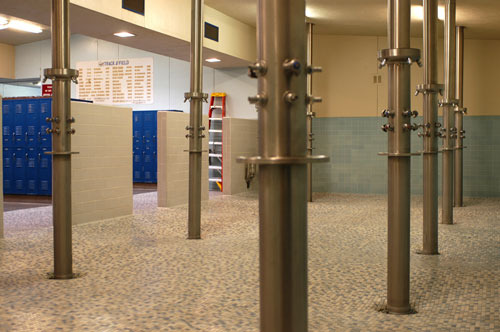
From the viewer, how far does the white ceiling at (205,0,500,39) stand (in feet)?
25.1

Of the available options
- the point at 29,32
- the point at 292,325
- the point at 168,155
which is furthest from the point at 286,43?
the point at 29,32

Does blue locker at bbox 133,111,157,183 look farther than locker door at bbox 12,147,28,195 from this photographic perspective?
A: Yes

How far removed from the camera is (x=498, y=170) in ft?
33.0

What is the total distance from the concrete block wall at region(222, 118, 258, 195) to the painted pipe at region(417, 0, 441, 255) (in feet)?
18.5

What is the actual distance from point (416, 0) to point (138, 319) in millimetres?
5862

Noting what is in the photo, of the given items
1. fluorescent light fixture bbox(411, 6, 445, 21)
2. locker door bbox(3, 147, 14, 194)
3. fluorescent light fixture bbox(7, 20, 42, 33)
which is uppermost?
fluorescent light fixture bbox(7, 20, 42, 33)

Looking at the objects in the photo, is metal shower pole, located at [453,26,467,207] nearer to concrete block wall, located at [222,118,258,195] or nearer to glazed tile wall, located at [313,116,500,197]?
glazed tile wall, located at [313,116,500,197]

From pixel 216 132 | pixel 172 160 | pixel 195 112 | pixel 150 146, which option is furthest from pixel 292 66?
pixel 150 146

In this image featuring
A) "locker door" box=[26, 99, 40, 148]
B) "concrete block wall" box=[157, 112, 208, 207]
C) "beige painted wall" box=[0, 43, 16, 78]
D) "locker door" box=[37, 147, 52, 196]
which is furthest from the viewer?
"beige painted wall" box=[0, 43, 16, 78]

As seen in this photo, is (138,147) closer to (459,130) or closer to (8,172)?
(8,172)

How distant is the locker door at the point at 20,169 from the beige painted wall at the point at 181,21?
3.72 meters

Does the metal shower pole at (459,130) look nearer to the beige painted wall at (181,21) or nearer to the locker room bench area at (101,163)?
the beige painted wall at (181,21)

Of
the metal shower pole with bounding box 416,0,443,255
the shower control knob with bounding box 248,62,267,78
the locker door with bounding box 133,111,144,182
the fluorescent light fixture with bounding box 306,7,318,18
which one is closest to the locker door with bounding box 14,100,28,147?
the locker door with bounding box 133,111,144,182

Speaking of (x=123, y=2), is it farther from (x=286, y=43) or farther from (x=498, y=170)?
(x=498, y=170)
